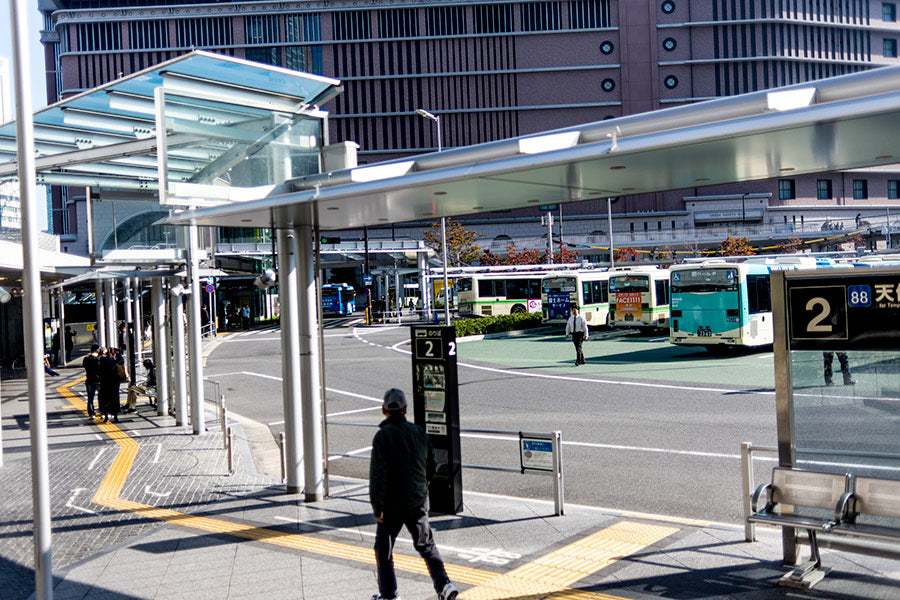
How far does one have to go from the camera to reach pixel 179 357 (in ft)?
54.3

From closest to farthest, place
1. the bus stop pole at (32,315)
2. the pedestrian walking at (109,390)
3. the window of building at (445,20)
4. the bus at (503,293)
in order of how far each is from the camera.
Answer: the bus stop pole at (32,315)
the pedestrian walking at (109,390)
the bus at (503,293)
the window of building at (445,20)

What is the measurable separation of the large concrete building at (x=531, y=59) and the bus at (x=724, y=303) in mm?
63964

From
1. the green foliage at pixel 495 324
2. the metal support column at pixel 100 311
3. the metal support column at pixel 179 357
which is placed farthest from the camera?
the green foliage at pixel 495 324

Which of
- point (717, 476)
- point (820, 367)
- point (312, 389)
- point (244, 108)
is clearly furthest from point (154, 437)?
point (820, 367)

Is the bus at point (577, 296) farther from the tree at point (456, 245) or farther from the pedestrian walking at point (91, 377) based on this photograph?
the tree at point (456, 245)

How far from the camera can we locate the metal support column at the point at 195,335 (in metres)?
14.8

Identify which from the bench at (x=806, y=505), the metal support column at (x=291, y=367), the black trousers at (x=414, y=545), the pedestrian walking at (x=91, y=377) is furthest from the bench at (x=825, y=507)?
the pedestrian walking at (x=91, y=377)

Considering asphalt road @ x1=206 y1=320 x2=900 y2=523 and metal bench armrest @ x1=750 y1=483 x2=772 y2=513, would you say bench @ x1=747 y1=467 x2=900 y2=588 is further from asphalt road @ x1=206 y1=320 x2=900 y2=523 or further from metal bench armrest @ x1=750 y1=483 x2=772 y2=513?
asphalt road @ x1=206 y1=320 x2=900 y2=523

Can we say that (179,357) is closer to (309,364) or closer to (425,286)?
(309,364)

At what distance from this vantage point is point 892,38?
309 feet

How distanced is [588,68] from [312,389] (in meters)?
86.4

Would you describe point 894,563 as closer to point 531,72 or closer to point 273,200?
point 273,200

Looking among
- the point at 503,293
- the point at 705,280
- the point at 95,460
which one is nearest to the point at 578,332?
the point at 705,280

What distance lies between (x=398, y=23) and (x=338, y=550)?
297 feet
